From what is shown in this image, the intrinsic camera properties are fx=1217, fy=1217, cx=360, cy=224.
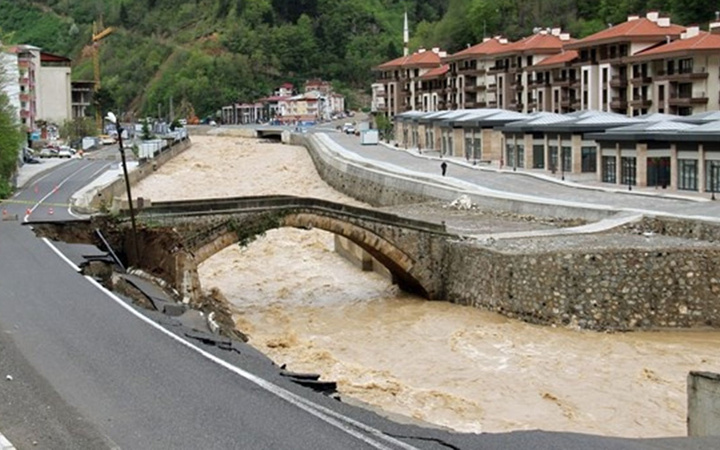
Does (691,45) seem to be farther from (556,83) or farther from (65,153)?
(65,153)

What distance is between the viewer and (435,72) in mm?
106812

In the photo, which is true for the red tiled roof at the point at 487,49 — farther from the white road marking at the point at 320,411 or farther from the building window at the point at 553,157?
the white road marking at the point at 320,411

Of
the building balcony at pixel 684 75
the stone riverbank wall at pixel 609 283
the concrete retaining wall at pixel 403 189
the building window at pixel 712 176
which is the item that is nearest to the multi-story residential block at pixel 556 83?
the building balcony at pixel 684 75

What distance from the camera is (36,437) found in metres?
13.5

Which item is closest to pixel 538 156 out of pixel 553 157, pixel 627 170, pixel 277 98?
pixel 553 157

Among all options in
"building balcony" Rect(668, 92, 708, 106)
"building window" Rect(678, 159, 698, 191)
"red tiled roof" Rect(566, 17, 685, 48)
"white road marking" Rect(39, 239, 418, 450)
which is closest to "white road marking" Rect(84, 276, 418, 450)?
"white road marking" Rect(39, 239, 418, 450)

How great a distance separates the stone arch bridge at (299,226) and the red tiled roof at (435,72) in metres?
70.9

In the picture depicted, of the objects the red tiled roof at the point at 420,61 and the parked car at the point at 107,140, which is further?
the parked car at the point at 107,140

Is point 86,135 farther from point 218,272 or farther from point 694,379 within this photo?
point 694,379

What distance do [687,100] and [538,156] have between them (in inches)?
367

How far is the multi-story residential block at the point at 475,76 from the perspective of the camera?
94812 millimetres

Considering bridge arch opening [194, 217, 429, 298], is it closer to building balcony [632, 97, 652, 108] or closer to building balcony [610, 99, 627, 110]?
building balcony [632, 97, 652, 108]

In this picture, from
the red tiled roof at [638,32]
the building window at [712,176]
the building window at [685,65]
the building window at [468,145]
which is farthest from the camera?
the building window at [468,145]

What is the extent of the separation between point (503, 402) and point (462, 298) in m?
10.3
